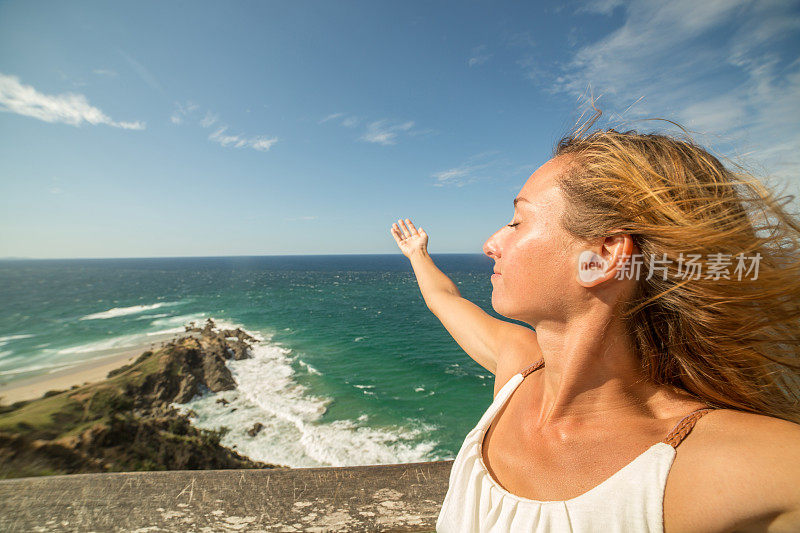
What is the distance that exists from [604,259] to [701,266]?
0.29 meters

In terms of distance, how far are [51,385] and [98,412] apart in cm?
1110

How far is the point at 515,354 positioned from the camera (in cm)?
200

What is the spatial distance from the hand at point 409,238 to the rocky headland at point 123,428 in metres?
7.55

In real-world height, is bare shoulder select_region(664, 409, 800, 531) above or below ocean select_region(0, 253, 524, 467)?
above

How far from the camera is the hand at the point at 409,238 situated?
3.22 metres

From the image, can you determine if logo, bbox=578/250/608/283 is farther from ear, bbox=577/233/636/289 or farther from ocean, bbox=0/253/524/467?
ocean, bbox=0/253/524/467

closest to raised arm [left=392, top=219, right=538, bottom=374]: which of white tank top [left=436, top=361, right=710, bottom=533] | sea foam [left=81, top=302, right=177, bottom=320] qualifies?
white tank top [left=436, top=361, right=710, bottom=533]

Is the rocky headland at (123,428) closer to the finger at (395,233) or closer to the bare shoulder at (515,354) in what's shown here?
the finger at (395,233)

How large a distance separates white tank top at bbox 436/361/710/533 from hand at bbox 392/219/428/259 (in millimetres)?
2086

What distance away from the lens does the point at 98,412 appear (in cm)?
1204

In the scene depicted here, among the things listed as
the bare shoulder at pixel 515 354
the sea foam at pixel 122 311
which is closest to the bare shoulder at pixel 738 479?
the bare shoulder at pixel 515 354

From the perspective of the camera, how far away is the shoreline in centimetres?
1741

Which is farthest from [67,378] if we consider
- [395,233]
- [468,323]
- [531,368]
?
[531,368]

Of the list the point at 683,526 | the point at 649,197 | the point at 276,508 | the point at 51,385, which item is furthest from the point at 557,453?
the point at 51,385
